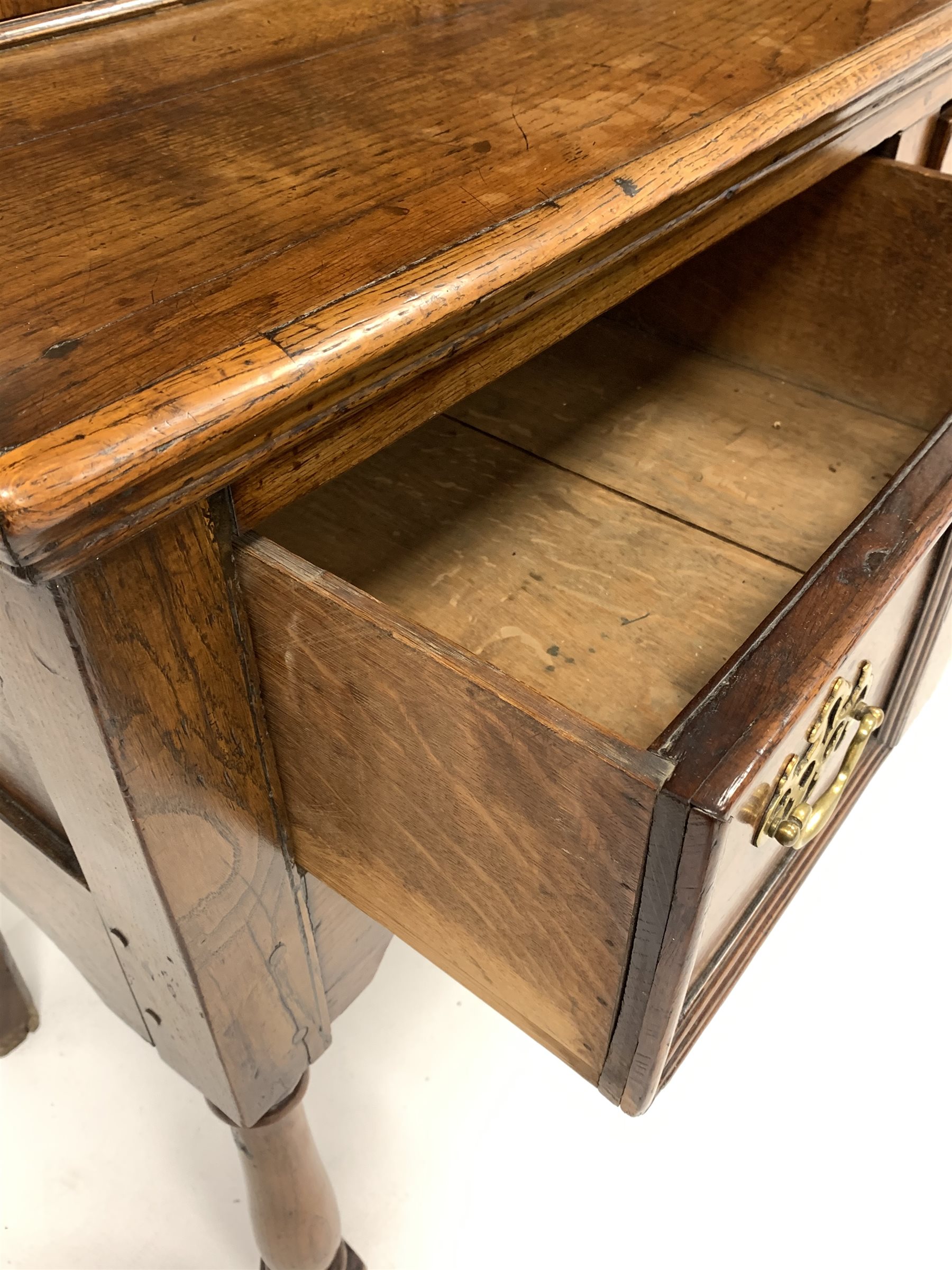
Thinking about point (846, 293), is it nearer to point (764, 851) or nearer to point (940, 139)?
point (940, 139)

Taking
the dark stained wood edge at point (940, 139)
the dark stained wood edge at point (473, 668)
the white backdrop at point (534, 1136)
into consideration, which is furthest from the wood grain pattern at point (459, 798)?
the dark stained wood edge at point (940, 139)

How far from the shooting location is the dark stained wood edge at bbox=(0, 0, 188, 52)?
2.07 feet

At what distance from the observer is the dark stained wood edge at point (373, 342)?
33 cm

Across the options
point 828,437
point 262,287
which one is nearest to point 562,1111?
point 828,437

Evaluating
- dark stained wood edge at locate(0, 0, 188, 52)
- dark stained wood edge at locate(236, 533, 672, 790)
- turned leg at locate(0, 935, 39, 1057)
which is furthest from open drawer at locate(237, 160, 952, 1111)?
turned leg at locate(0, 935, 39, 1057)

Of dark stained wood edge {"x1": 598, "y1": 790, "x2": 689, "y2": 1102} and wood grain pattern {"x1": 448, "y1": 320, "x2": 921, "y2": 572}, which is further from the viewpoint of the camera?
wood grain pattern {"x1": 448, "y1": 320, "x2": 921, "y2": 572}

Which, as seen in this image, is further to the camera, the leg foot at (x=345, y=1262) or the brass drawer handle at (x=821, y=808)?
the leg foot at (x=345, y=1262)

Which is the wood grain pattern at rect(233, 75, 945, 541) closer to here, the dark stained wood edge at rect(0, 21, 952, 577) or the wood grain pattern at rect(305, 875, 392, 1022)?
the dark stained wood edge at rect(0, 21, 952, 577)

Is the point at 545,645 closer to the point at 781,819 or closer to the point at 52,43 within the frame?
the point at 781,819

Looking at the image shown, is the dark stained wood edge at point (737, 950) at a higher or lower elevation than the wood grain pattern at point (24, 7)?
lower

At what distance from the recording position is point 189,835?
0.51 meters

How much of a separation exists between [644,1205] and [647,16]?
93 cm

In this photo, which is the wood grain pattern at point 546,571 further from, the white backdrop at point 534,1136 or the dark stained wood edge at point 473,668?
the white backdrop at point 534,1136

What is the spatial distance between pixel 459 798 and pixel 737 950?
22 cm
